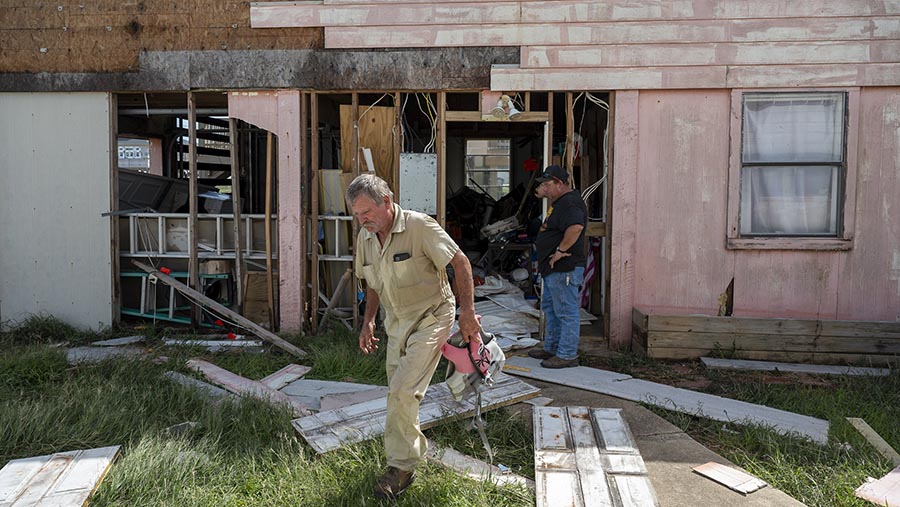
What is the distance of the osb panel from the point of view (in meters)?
7.56

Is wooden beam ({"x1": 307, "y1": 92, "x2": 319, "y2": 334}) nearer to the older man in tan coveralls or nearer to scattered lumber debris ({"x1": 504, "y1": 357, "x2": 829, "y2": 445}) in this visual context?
scattered lumber debris ({"x1": 504, "y1": 357, "x2": 829, "y2": 445})

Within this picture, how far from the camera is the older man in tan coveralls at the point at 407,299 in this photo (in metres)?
A: 3.75

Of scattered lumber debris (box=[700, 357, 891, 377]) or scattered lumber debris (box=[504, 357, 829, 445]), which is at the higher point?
scattered lumber debris (box=[700, 357, 891, 377])

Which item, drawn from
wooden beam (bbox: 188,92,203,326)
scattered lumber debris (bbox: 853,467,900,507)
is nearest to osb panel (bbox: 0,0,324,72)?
wooden beam (bbox: 188,92,203,326)

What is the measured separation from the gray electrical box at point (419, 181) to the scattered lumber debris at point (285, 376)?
7.27ft

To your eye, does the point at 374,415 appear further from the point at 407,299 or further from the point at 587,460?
the point at 587,460

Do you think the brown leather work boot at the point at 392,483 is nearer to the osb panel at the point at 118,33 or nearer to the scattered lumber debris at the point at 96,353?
the scattered lumber debris at the point at 96,353

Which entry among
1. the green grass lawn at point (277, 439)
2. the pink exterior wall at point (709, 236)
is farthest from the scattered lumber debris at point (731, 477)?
the pink exterior wall at point (709, 236)

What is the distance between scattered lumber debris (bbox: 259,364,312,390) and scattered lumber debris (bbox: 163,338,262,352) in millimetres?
1071

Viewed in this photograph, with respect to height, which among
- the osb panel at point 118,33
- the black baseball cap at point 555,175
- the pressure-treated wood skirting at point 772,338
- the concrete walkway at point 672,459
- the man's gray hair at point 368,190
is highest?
the osb panel at point 118,33

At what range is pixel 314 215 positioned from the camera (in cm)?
774

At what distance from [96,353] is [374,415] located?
11.7ft

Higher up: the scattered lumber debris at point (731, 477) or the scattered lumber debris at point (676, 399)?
the scattered lumber debris at point (676, 399)

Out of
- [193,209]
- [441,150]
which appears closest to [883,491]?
[441,150]
